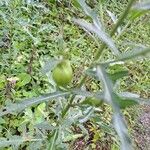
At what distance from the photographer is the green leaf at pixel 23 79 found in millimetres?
2832

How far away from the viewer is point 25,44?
3.38 metres

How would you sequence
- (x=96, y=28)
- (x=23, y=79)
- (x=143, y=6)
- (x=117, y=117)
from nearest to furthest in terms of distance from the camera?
(x=117, y=117)
(x=143, y=6)
(x=96, y=28)
(x=23, y=79)

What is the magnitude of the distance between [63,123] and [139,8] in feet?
2.26

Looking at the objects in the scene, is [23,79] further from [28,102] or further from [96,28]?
[96,28]

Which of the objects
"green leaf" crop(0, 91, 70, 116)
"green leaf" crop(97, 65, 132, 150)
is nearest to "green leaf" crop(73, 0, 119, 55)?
"green leaf" crop(97, 65, 132, 150)

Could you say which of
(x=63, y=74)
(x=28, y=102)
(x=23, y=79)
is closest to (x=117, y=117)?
(x=63, y=74)

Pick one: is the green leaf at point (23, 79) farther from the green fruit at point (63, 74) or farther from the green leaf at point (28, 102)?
the green fruit at point (63, 74)

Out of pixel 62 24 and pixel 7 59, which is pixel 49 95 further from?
pixel 62 24

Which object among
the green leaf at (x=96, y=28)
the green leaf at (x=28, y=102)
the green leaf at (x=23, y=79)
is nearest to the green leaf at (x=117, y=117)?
the green leaf at (x=96, y=28)

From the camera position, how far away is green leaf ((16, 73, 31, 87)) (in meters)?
2.83

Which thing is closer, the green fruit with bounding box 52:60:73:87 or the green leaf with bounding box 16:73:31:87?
the green fruit with bounding box 52:60:73:87

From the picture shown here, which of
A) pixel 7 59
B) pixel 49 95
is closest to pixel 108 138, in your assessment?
pixel 7 59

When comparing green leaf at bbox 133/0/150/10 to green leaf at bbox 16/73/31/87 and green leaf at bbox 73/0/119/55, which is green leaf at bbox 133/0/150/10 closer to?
green leaf at bbox 73/0/119/55

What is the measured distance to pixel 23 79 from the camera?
2.87 meters
